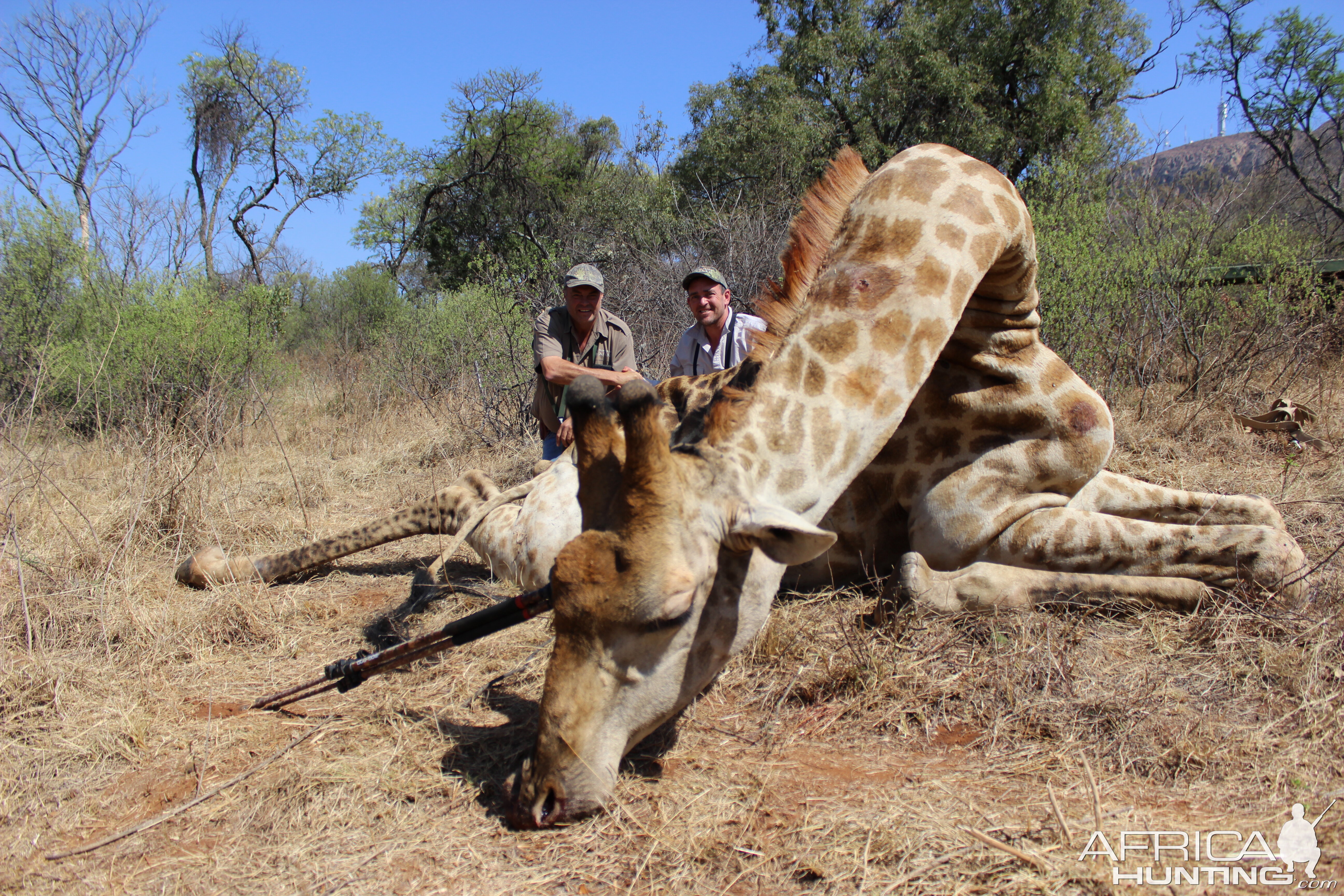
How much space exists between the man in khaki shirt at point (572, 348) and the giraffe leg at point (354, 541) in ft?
3.26

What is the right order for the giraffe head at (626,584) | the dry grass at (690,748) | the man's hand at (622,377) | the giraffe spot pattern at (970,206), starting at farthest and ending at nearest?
the man's hand at (622,377) → the giraffe spot pattern at (970,206) → the giraffe head at (626,584) → the dry grass at (690,748)

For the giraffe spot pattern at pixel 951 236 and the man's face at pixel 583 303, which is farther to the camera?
the man's face at pixel 583 303

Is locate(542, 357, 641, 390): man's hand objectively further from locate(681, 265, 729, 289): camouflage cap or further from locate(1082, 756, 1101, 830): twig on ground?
locate(1082, 756, 1101, 830): twig on ground

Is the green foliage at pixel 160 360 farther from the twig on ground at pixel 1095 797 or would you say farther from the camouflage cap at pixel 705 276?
the twig on ground at pixel 1095 797

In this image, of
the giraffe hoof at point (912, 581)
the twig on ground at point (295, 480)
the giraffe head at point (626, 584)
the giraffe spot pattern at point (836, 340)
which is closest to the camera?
the giraffe head at point (626, 584)

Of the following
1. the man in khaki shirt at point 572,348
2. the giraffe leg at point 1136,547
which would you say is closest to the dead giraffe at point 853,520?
the giraffe leg at point 1136,547

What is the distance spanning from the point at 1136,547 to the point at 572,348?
4.15 meters

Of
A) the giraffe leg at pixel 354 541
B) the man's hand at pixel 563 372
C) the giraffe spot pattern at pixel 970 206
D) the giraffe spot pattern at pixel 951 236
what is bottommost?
the giraffe leg at pixel 354 541

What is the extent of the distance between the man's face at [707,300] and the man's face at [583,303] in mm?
700

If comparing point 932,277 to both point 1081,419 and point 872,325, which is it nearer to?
point 872,325

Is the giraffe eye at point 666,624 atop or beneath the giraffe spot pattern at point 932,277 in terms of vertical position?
beneath

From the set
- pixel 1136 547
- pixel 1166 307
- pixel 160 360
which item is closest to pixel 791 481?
pixel 1136 547

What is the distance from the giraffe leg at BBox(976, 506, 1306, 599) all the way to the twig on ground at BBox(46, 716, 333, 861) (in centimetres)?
280

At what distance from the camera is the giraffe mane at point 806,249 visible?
2896mm
